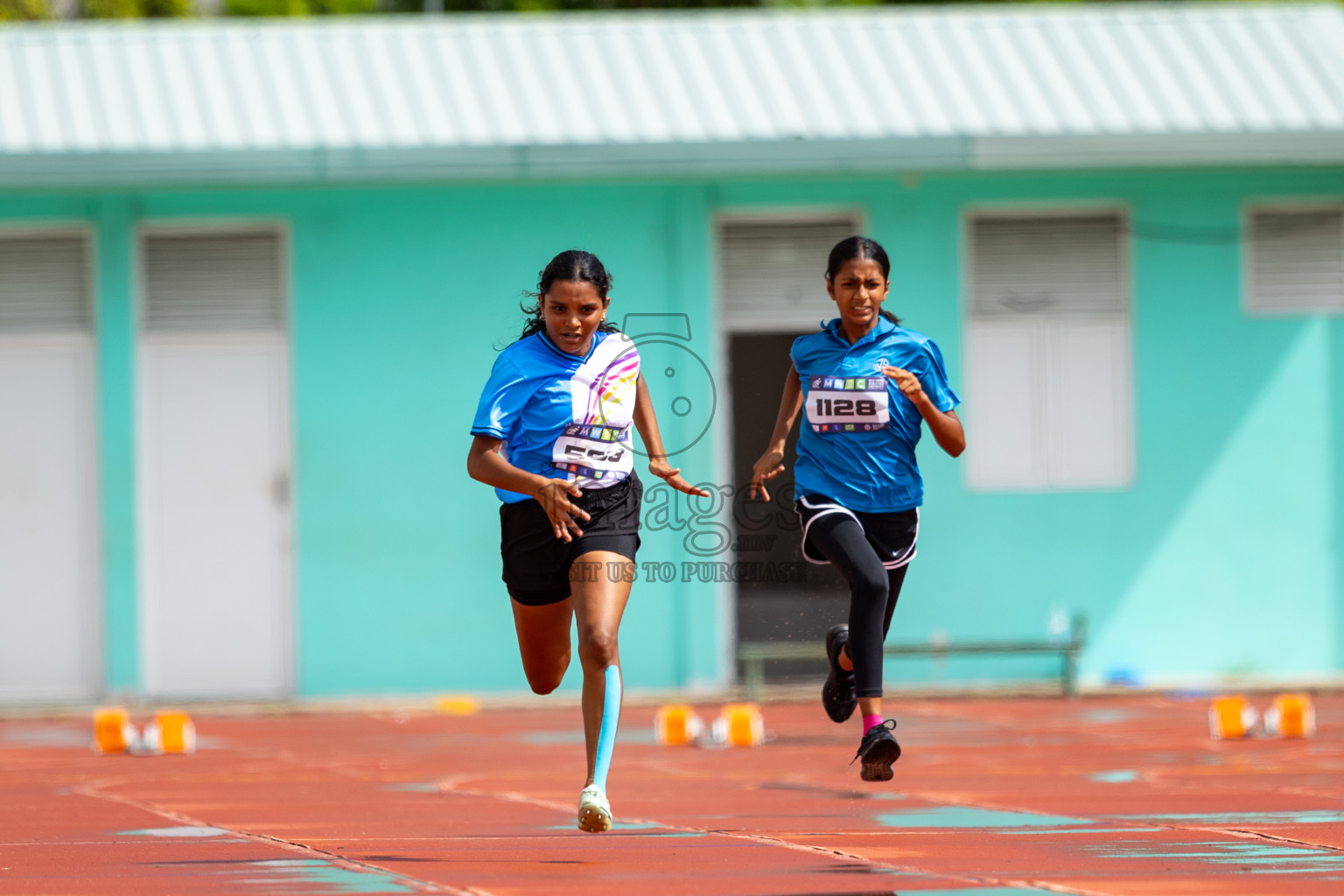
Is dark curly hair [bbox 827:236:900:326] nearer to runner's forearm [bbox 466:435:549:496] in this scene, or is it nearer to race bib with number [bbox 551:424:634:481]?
race bib with number [bbox 551:424:634:481]

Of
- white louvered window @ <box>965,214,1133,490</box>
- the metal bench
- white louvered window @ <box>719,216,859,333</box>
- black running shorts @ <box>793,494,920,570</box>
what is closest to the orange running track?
the metal bench

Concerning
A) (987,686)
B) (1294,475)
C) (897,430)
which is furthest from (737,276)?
(897,430)

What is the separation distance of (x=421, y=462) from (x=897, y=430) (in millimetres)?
7245

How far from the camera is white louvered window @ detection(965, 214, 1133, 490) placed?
14.1m

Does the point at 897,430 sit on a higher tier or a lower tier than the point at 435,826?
higher

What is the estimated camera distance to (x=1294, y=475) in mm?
14164

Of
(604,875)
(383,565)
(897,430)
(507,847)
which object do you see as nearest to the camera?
(604,875)

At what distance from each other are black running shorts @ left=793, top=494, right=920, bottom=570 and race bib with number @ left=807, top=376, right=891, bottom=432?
1.01 ft

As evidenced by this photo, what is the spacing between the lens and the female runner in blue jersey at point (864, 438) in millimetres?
6980

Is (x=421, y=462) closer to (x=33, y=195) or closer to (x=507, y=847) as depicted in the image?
(x=33, y=195)

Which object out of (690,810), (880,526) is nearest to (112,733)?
(690,810)

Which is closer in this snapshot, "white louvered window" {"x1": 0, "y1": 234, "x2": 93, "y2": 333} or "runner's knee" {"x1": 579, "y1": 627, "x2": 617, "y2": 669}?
"runner's knee" {"x1": 579, "y1": 627, "x2": 617, "y2": 669}

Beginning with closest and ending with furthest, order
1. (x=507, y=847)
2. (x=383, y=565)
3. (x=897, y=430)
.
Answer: (x=507, y=847) → (x=897, y=430) → (x=383, y=565)

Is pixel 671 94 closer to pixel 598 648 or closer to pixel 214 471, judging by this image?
pixel 214 471
